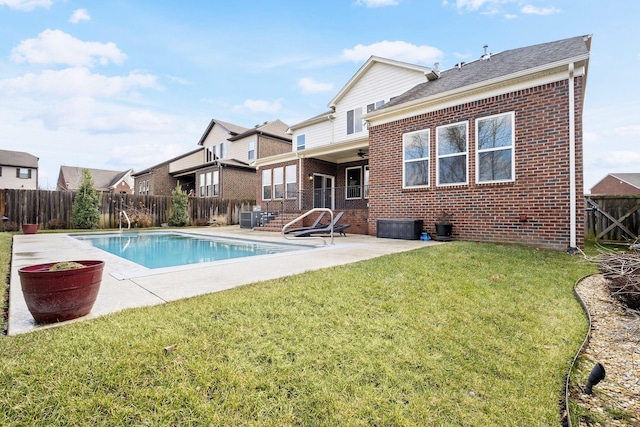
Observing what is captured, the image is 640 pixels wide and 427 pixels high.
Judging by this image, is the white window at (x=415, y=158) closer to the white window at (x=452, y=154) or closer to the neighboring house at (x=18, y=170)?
the white window at (x=452, y=154)

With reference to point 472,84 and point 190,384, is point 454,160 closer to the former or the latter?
point 472,84

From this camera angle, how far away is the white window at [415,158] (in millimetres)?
9352

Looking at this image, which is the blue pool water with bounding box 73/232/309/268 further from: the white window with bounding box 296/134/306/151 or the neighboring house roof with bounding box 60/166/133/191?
the neighboring house roof with bounding box 60/166/133/191

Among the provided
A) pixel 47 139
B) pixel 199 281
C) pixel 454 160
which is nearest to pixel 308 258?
pixel 199 281

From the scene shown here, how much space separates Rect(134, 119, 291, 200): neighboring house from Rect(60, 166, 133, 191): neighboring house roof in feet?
63.3

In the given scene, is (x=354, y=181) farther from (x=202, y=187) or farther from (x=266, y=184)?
(x=202, y=187)

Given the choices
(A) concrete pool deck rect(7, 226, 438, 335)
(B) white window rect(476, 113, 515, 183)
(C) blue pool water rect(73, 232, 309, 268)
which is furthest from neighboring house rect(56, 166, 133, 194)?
(B) white window rect(476, 113, 515, 183)

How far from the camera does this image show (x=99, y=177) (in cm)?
4700

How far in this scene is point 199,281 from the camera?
383 centimetres

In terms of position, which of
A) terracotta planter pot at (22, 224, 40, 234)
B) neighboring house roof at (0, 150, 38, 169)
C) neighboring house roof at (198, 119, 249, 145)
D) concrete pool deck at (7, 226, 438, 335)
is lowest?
concrete pool deck at (7, 226, 438, 335)

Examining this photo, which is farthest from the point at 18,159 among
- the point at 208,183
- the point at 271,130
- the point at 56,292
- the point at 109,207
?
the point at 56,292

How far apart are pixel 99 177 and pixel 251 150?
37.2 metres

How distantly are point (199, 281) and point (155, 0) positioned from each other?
34.2ft

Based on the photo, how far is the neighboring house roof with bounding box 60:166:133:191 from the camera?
43.9 m
